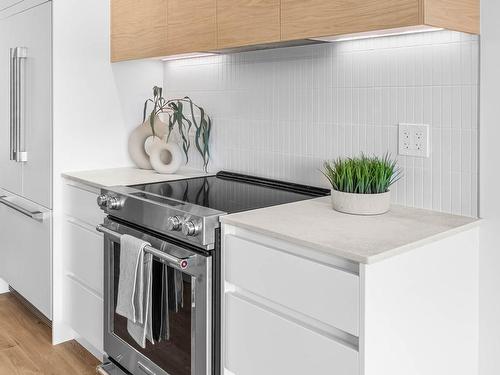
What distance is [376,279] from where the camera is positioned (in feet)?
4.50

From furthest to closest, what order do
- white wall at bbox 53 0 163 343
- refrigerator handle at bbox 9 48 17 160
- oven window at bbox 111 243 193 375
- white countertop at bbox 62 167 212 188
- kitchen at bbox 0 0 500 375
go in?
refrigerator handle at bbox 9 48 17 160, white wall at bbox 53 0 163 343, white countertop at bbox 62 167 212 188, oven window at bbox 111 243 193 375, kitchen at bbox 0 0 500 375

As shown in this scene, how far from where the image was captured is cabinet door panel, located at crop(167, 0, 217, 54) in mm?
2246

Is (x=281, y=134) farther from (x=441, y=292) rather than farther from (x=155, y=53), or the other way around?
(x=441, y=292)

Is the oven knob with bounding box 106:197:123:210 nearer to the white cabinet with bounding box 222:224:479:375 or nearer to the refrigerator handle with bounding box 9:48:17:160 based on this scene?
the white cabinet with bounding box 222:224:479:375

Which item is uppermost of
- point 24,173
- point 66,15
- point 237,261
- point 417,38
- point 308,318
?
point 66,15

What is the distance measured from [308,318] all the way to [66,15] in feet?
6.72

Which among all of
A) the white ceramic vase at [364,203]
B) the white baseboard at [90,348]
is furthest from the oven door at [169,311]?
the white ceramic vase at [364,203]

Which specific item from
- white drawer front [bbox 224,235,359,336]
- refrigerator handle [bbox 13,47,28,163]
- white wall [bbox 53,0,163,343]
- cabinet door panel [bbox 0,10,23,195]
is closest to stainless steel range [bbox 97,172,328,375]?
white drawer front [bbox 224,235,359,336]

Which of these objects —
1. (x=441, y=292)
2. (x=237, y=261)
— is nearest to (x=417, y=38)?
(x=441, y=292)

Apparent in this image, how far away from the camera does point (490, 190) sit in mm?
1710

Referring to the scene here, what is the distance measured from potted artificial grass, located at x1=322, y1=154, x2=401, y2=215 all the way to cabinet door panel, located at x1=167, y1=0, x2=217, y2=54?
82cm

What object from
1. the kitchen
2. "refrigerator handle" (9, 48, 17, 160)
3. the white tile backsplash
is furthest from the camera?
"refrigerator handle" (9, 48, 17, 160)

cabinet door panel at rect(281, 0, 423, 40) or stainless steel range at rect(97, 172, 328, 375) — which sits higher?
cabinet door panel at rect(281, 0, 423, 40)

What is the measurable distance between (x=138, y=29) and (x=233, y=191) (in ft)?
3.34
